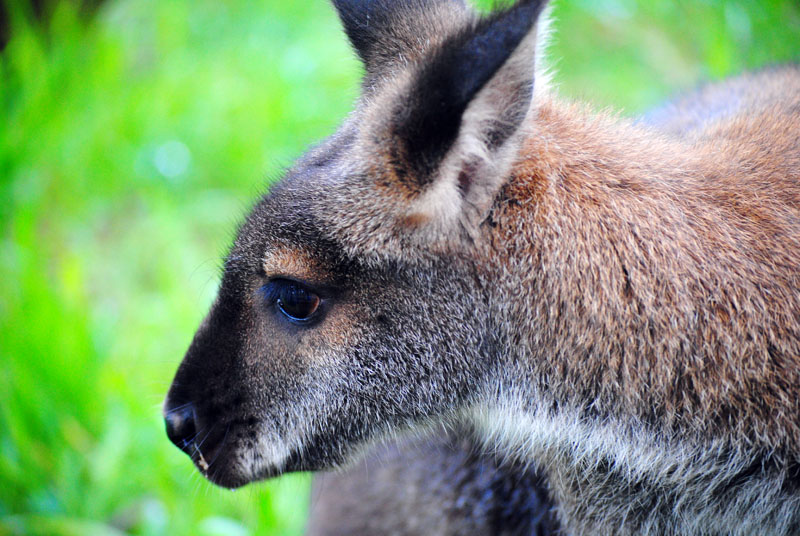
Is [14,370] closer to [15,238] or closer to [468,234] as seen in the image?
[15,238]

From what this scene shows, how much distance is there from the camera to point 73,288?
4.29 metres

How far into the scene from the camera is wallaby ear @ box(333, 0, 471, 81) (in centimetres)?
250

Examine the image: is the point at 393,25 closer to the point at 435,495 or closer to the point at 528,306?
the point at 528,306

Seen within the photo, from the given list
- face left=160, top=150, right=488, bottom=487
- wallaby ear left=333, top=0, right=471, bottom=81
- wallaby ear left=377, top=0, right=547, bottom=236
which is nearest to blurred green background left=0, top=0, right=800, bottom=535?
wallaby ear left=333, top=0, right=471, bottom=81

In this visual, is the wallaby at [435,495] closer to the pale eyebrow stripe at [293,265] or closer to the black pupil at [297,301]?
the black pupil at [297,301]

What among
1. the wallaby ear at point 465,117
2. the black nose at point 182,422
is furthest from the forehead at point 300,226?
the black nose at point 182,422

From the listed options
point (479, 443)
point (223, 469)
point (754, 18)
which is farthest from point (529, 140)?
point (754, 18)

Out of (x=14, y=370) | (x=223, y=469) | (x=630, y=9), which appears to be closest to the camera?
(x=223, y=469)

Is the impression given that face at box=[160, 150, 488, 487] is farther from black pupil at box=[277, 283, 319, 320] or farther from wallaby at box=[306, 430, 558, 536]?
wallaby at box=[306, 430, 558, 536]

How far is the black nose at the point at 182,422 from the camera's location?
241 cm

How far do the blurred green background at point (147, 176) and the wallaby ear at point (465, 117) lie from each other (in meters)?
0.80

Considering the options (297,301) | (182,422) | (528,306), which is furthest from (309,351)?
(528,306)

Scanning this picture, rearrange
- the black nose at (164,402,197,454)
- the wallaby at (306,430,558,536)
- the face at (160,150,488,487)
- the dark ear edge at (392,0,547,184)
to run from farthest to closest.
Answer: the wallaby at (306,430,558,536)
the black nose at (164,402,197,454)
the face at (160,150,488,487)
the dark ear edge at (392,0,547,184)

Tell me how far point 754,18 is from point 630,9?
124 cm
